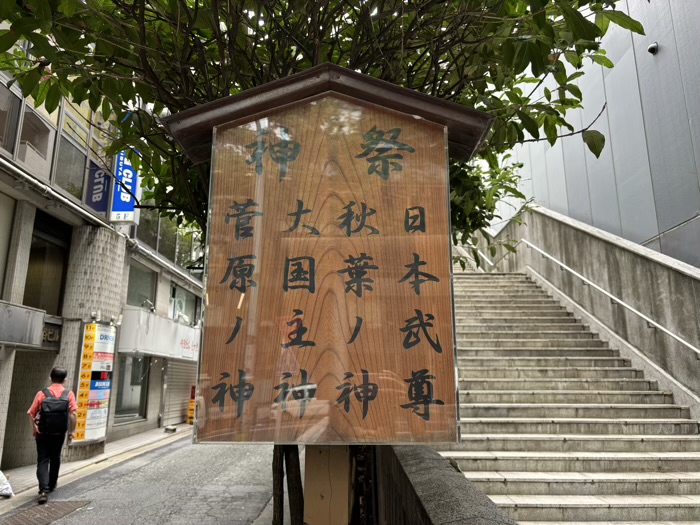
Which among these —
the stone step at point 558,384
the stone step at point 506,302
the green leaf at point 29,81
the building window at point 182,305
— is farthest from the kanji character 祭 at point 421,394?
the building window at point 182,305

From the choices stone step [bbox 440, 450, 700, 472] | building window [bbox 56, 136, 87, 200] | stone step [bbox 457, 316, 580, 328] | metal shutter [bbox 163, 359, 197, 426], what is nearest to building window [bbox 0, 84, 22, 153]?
building window [bbox 56, 136, 87, 200]

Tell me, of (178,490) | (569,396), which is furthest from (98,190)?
(569,396)

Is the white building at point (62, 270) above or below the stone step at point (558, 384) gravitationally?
above

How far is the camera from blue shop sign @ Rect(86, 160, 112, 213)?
10703 millimetres

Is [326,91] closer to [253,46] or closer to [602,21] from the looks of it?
[253,46]

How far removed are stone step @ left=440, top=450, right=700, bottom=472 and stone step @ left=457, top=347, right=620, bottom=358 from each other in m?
2.41

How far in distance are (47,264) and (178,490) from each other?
18.6 feet

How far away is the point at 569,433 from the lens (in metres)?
5.59

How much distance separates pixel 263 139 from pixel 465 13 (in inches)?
53.1

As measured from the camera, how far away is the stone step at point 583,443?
206 inches

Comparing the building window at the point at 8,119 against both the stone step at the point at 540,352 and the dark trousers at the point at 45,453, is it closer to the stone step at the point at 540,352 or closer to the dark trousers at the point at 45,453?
the dark trousers at the point at 45,453

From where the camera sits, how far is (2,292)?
27.7 feet

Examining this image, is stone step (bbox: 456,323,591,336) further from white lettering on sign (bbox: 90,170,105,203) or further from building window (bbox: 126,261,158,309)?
building window (bbox: 126,261,158,309)

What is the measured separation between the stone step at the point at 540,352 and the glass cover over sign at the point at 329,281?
547 centimetres
